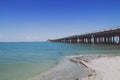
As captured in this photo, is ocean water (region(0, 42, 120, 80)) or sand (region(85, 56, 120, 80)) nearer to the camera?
sand (region(85, 56, 120, 80))

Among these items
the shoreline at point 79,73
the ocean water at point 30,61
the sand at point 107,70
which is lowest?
the ocean water at point 30,61

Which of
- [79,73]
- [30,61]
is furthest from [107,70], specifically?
[30,61]

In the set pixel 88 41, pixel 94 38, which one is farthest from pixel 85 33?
pixel 88 41

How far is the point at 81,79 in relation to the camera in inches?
381

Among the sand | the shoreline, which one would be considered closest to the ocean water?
the shoreline

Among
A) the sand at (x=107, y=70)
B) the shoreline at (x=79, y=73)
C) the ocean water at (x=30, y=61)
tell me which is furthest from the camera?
the ocean water at (x=30, y=61)

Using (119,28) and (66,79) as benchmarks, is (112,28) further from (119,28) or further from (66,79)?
(66,79)

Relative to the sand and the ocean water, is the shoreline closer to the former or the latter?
the sand

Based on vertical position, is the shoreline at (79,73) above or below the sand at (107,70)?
below

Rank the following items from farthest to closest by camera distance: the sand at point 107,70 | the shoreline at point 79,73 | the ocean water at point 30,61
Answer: the ocean water at point 30,61, the shoreline at point 79,73, the sand at point 107,70

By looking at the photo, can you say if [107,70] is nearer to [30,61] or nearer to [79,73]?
[79,73]

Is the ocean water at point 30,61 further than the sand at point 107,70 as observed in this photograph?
Yes

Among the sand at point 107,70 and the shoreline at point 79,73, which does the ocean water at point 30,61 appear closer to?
the shoreline at point 79,73

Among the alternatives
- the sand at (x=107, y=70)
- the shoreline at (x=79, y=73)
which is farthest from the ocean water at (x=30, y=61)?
the sand at (x=107, y=70)
